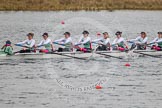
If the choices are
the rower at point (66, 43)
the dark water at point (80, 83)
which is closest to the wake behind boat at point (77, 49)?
the rower at point (66, 43)

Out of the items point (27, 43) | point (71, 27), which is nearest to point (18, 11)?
point (71, 27)

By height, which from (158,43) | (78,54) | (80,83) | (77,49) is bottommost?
(80,83)

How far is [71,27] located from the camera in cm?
6881

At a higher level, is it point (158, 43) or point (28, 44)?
point (28, 44)

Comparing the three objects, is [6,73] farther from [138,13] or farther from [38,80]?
[138,13]

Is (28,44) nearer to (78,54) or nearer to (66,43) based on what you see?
(66,43)

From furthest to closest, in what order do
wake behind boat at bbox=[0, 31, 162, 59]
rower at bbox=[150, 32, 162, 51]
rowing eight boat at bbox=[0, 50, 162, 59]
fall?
rower at bbox=[150, 32, 162, 51] → wake behind boat at bbox=[0, 31, 162, 59] → rowing eight boat at bbox=[0, 50, 162, 59]

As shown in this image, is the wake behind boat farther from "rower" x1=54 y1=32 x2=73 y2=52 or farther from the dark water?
the dark water

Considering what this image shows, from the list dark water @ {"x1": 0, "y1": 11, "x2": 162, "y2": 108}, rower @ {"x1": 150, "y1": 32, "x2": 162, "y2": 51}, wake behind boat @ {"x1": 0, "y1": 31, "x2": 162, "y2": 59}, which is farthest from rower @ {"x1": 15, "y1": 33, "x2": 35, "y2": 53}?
rower @ {"x1": 150, "y1": 32, "x2": 162, "y2": 51}

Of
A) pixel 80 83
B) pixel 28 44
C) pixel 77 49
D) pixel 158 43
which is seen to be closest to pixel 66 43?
pixel 77 49

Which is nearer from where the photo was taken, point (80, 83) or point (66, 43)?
point (80, 83)

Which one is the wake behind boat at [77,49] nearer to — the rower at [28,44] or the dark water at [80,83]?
the rower at [28,44]

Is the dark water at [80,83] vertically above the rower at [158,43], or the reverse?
the rower at [158,43]

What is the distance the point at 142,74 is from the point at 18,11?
147 ft
